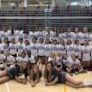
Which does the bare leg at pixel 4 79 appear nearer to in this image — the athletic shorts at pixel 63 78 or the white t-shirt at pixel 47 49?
the athletic shorts at pixel 63 78

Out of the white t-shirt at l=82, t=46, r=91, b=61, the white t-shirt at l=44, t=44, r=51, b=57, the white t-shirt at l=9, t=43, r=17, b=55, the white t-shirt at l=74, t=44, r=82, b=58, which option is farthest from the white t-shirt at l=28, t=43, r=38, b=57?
the white t-shirt at l=82, t=46, r=91, b=61

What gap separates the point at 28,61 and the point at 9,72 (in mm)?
1139

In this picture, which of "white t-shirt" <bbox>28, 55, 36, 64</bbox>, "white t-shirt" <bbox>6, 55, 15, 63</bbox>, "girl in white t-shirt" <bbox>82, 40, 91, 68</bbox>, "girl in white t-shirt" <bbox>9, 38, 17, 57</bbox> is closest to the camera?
"white t-shirt" <bbox>28, 55, 36, 64</bbox>

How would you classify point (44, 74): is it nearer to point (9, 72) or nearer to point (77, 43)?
point (9, 72)

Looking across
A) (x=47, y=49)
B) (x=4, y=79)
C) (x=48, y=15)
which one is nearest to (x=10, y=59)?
(x=47, y=49)

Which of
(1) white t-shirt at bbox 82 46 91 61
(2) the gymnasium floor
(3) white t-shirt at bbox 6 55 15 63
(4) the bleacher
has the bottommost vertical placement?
(2) the gymnasium floor

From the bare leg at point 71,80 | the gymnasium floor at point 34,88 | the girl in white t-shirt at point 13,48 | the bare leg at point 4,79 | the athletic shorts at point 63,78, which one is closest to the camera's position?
the gymnasium floor at point 34,88

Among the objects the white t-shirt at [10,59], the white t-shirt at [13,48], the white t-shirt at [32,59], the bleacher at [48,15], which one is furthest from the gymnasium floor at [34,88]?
the bleacher at [48,15]

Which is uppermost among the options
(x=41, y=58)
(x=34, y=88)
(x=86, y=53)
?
(x=86, y=53)

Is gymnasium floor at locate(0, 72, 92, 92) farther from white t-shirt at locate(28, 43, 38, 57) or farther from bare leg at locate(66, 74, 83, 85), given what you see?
white t-shirt at locate(28, 43, 38, 57)

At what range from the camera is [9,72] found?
459 inches

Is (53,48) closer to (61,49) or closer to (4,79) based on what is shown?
(61,49)

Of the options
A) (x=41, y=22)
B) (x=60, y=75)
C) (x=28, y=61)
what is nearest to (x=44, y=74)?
(x=60, y=75)

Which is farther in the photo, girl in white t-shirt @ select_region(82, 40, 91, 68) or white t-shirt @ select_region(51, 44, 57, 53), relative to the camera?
white t-shirt @ select_region(51, 44, 57, 53)
